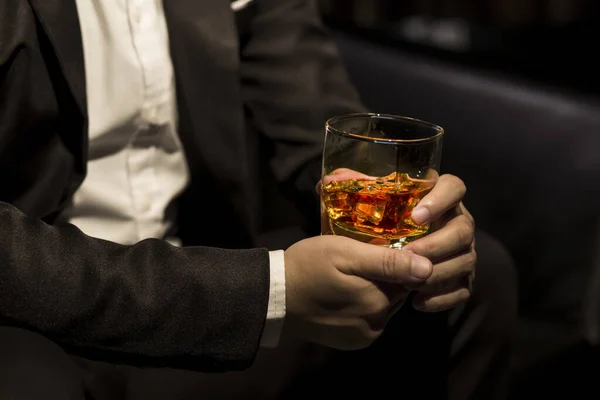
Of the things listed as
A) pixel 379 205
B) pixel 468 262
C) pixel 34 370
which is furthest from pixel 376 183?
pixel 34 370

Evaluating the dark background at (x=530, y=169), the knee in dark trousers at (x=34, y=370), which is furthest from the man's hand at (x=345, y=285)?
the dark background at (x=530, y=169)

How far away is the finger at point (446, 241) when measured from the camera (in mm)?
690

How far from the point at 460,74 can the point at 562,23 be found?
3.40ft

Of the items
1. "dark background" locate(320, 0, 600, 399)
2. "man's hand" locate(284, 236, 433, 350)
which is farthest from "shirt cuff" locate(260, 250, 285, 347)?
"dark background" locate(320, 0, 600, 399)

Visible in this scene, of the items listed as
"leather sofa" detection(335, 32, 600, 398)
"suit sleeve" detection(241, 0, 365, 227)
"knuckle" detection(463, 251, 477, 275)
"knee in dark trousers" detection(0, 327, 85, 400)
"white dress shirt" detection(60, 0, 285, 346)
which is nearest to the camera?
"knee in dark trousers" detection(0, 327, 85, 400)

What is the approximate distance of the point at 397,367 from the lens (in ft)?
2.88

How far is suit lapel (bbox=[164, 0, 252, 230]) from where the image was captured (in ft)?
2.91

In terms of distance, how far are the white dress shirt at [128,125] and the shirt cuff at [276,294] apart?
27cm

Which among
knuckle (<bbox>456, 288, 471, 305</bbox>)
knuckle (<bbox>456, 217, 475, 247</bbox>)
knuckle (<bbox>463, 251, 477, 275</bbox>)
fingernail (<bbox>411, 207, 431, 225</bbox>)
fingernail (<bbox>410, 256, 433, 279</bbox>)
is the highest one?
fingernail (<bbox>411, 207, 431, 225</bbox>)

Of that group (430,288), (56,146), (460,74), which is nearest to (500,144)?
(460,74)

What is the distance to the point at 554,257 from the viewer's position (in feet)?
4.24

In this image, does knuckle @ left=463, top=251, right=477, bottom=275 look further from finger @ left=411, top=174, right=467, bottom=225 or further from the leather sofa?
the leather sofa

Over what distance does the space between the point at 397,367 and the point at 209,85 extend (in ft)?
1.42

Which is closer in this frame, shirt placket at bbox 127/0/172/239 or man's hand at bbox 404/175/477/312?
man's hand at bbox 404/175/477/312
